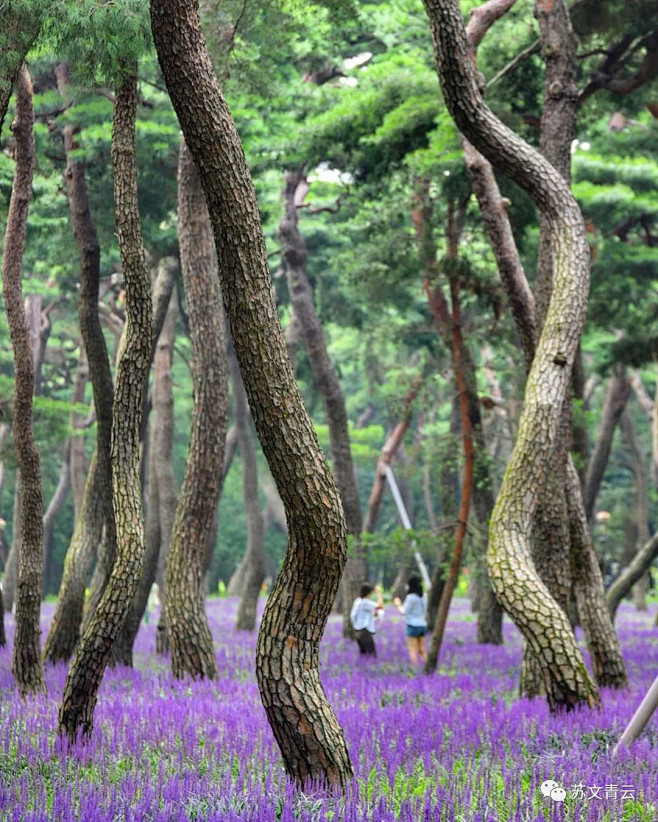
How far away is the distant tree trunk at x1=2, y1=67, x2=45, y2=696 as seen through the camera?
9.84 meters

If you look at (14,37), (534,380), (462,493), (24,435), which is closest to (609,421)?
(462,493)

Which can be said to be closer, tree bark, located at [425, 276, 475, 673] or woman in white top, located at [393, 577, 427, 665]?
tree bark, located at [425, 276, 475, 673]

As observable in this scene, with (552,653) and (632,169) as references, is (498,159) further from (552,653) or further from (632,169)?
(632,169)

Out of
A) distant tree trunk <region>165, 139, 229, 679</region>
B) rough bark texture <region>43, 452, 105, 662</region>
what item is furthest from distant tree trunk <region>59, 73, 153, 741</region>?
rough bark texture <region>43, 452, 105, 662</region>

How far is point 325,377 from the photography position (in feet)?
65.6

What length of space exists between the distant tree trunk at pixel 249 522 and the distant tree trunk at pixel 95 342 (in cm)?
875

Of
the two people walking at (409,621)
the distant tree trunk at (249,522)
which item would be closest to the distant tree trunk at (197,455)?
the two people walking at (409,621)

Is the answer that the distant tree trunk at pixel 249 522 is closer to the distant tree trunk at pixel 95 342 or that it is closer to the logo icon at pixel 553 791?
the distant tree trunk at pixel 95 342

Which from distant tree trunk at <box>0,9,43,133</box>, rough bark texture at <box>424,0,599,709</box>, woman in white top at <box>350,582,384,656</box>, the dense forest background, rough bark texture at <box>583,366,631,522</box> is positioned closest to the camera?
distant tree trunk at <box>0,9,43,133</box>

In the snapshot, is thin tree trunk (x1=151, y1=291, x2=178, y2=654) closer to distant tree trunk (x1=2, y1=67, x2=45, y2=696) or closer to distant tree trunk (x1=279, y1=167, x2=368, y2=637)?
distant tree trunk (x1=279, y1=167, x2=368, y2=637)

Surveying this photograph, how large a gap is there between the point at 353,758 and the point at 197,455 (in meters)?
6.09

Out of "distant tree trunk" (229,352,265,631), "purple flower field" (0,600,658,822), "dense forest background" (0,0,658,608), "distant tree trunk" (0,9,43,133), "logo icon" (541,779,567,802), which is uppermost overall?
"dense forest background" (0,0,658,608)

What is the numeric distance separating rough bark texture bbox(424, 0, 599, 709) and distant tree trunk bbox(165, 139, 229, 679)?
4550 mm

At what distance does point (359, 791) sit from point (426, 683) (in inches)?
254
